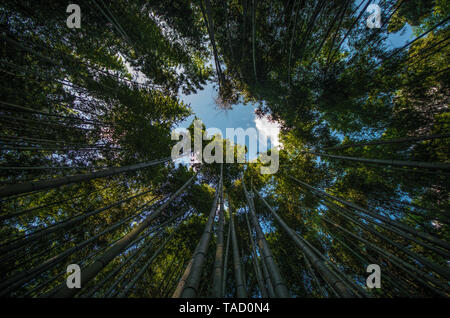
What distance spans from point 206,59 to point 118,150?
479 centimetres

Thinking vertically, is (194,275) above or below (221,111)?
below

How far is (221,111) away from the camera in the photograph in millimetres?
6266

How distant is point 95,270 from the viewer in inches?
62.8

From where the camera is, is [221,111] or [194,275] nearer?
[194,275]

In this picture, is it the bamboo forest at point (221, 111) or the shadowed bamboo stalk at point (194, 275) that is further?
the bamboo forest at point (221, 111)

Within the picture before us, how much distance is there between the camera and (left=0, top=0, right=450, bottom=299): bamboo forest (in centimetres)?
308

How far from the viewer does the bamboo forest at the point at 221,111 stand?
3076 millimetres

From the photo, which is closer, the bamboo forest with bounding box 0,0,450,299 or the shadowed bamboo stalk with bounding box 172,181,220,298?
the shadowed bamboo stalk with bounding box 172,181,220,298

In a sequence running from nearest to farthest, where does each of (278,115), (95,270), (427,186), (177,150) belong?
(95,270), (427,186), (177,150), (278,115)

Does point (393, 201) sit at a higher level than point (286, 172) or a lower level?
lower

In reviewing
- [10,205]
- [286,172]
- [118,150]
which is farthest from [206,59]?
[10,205]
